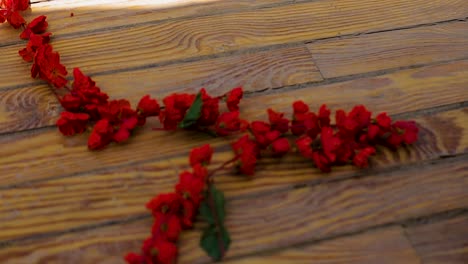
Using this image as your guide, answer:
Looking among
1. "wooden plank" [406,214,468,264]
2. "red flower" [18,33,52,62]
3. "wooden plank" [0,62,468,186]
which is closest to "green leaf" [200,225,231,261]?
"wooden plank" [0,62,468,186]

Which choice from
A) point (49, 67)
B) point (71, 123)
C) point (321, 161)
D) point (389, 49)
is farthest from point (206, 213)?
point (389, 49)

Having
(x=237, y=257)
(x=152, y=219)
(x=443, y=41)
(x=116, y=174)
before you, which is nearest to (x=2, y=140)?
(x=116, y=174)

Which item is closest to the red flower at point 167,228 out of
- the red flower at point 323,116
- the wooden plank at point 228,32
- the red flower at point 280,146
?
the red flower at point 280,146

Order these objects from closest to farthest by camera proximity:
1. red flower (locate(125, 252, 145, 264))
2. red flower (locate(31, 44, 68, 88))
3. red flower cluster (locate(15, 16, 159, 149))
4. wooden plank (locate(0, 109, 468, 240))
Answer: red flower (locate(125, 252, 145, 264)) → wooden plank (locate(0, 109, 468, 240)) → red flower cluster (locate(15, 16, 159, 149)) → red flower (locate(31, 44, 68, 88))

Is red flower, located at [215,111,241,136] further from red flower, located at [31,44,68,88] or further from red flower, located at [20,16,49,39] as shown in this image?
red flower, located at [20,16,49,39]

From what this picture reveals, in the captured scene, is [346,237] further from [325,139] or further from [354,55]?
[354,55]

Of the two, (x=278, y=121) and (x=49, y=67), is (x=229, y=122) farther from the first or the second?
(x=49, y=67)

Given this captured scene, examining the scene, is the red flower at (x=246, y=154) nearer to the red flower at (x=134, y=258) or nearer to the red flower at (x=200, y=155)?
the red flower at (x=200, y=155)
